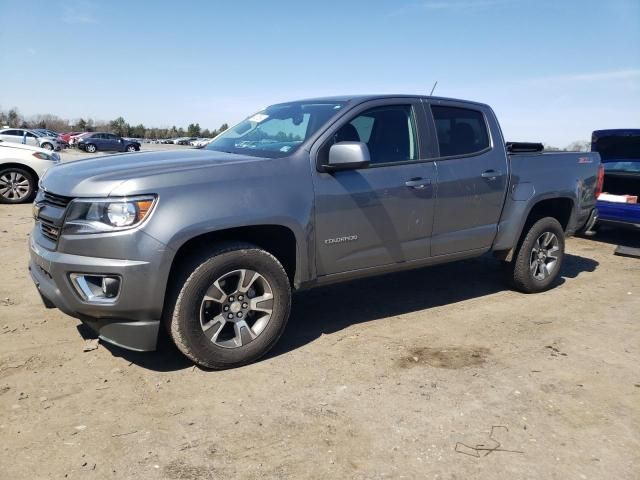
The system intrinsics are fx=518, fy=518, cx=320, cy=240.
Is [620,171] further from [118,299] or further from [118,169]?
[118,299]

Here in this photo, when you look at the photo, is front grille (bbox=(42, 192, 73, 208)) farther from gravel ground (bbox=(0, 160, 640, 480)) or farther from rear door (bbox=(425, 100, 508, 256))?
rear door (bbox=(425, 100, 508, 256))

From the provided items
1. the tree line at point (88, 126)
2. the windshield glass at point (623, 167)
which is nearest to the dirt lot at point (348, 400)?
the windshield glass at point (623, 167)

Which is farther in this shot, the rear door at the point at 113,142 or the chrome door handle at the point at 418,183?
the rear door at the point at 113,142

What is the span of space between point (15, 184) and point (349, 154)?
8.83 m

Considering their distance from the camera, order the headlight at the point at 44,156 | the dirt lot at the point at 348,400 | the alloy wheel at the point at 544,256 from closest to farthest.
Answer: the dirt lot at the point at 348,400
the alloy wheel at the point at 544,256
the headlight at the point at 44,156

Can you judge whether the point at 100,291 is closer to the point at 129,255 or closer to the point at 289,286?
the point at 129,255

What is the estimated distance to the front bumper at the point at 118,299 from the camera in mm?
3062

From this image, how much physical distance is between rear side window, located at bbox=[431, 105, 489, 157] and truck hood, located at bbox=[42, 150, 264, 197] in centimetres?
176

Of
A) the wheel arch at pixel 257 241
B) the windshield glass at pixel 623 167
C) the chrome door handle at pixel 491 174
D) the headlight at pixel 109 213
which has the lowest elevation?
the wheel arch at pixel 257 241

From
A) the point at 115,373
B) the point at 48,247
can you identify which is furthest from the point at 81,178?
the point at 115,373

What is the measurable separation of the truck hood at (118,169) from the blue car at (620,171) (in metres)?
6.03

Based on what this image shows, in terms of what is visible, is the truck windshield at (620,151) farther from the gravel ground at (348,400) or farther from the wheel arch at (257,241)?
the wheel arch at (257,241)

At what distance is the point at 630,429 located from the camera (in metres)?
2.90

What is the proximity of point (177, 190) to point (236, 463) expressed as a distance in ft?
5.27
